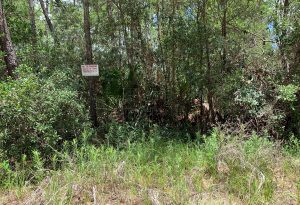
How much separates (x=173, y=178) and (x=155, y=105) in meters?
3.18

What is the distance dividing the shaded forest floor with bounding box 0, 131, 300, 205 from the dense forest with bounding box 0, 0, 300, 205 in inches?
0.6

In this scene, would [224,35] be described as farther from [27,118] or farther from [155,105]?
[27,118]

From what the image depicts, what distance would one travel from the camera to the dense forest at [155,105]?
3.56m

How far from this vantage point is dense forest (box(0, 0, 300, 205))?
3.56 m

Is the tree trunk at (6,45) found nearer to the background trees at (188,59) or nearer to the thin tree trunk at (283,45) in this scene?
the background trees at (188,59)

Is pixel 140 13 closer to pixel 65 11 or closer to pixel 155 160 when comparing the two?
pixel 65 11

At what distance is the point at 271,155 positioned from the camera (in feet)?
13.2

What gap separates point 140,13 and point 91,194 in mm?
4095

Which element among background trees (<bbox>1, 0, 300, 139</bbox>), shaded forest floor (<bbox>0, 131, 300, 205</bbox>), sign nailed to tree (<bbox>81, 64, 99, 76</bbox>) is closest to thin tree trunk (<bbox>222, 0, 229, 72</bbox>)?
background trees (<bbox>1, 0, 300, 139</bbox>)

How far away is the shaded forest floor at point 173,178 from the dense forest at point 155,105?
14 mm

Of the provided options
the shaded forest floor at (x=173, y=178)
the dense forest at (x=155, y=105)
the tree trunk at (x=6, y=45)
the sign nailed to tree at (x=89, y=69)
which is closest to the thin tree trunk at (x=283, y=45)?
the dense forest at (x=155, y=105)

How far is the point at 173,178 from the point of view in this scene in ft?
12.2

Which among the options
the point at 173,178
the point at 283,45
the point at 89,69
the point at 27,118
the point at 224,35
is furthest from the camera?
the point at 224,35

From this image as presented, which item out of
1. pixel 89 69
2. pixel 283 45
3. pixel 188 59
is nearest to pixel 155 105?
pixel 188 59
